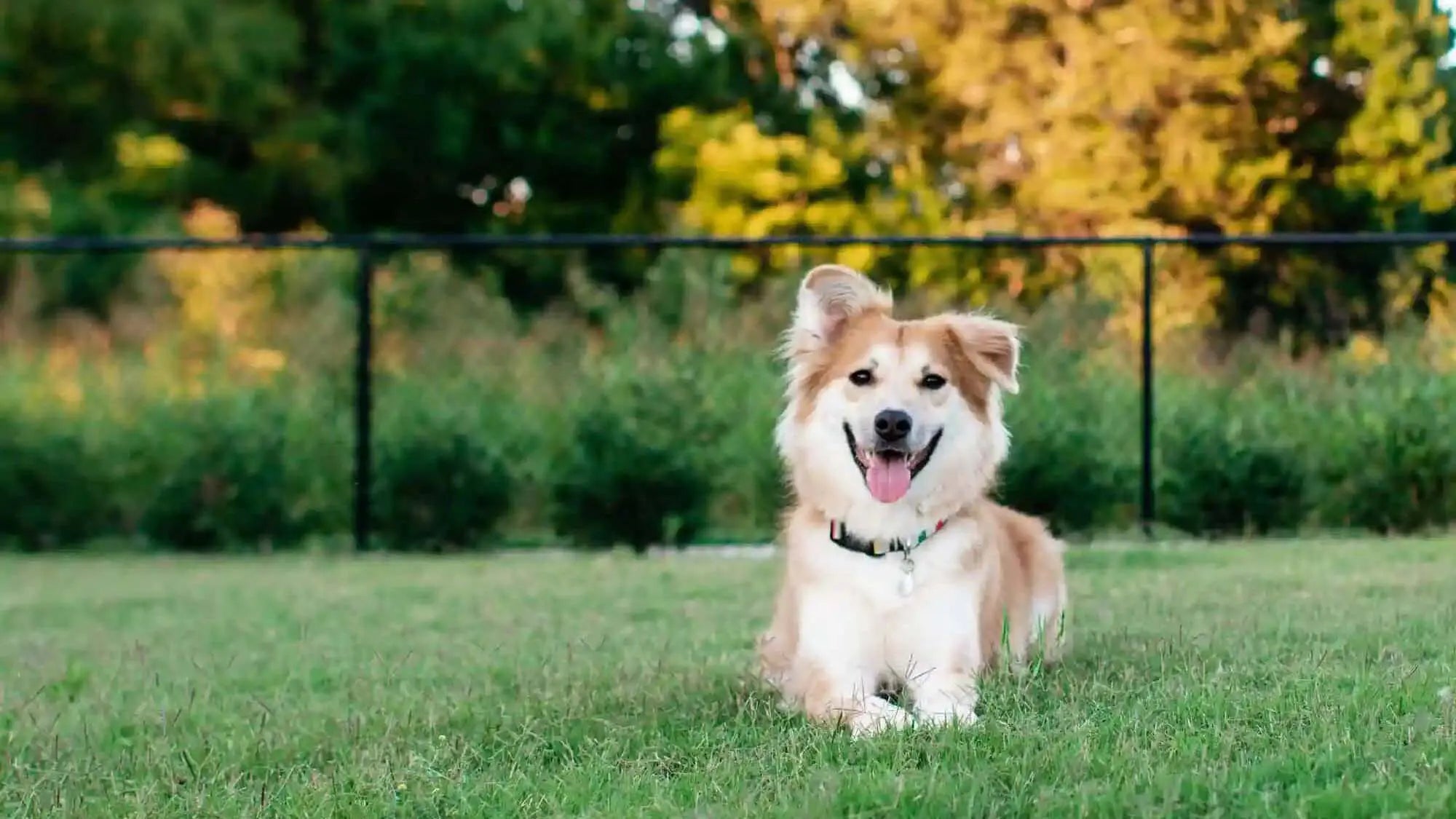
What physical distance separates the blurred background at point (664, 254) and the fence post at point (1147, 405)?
0.18m

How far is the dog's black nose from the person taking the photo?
10.4 ft

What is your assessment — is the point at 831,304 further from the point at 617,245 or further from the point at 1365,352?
the point at 1365,352

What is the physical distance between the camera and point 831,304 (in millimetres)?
3426

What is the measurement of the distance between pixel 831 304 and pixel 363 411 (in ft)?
15.8

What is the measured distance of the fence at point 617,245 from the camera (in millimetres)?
7148

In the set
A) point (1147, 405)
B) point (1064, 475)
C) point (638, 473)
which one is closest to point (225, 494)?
point (638, 473)

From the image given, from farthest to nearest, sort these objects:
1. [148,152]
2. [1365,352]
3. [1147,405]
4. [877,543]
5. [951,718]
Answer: [148,152], [1365,352], [1147,405], [877,543], [951,718]

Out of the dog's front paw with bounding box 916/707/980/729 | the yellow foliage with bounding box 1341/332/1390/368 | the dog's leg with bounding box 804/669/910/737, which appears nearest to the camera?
the dog's front paw with bounding box 916/707/980/729

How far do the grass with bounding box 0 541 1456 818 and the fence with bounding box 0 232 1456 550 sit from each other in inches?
78.9

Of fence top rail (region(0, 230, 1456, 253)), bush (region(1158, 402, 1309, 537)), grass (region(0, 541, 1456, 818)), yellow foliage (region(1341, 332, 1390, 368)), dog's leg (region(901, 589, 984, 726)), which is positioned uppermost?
fence top rail (region(0, 230, 1456, 253))

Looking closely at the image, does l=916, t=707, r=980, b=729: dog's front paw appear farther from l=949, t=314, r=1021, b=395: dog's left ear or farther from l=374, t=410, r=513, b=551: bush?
l=374, t=410, r=513, b=551: bush

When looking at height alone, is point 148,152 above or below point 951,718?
above


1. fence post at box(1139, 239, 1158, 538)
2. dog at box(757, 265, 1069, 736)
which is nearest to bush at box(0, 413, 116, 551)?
fence post at box(1139, 239, 1158, 538)

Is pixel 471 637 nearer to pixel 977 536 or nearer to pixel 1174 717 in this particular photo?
pixel 977 536
